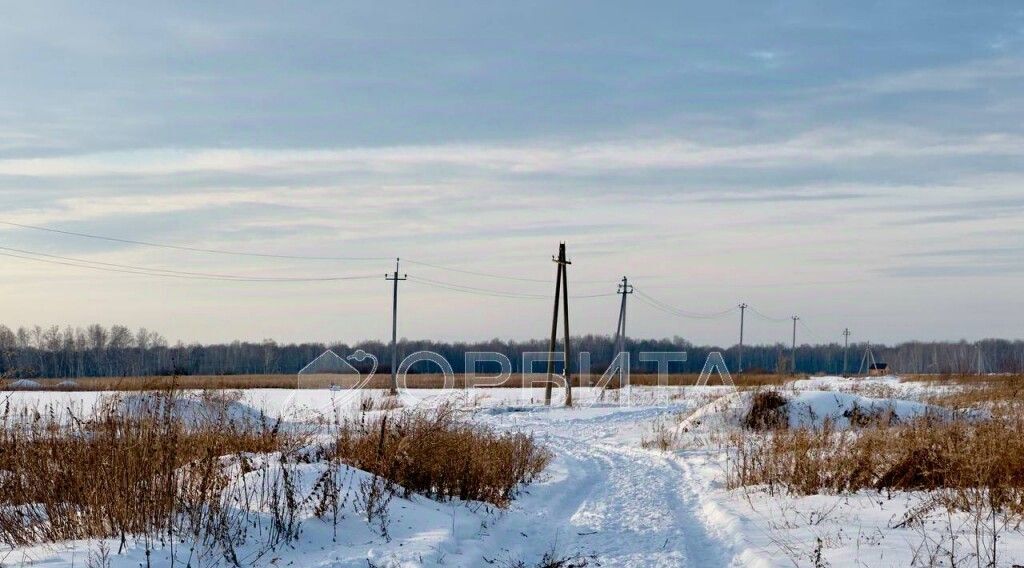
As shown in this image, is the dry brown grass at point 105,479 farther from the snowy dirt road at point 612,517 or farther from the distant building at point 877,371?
the distant building at point 877,371

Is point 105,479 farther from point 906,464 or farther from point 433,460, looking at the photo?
point 906,464

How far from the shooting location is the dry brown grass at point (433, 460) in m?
9.87

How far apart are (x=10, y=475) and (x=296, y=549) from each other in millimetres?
2713

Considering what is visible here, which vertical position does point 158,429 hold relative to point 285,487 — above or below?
above

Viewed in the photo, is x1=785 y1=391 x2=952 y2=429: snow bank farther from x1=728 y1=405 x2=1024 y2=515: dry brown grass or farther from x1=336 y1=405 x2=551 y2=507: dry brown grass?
x1=336 y1=405 x2=551 y2=507: dry brown grass

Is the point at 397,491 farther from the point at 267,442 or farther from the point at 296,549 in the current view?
the point at 267,442

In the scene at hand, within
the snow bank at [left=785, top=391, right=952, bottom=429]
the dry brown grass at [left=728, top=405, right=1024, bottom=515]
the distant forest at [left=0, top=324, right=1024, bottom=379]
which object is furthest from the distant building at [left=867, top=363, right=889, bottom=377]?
the dry brown grass at [left=728, top=405, right=1024, bottom=515]

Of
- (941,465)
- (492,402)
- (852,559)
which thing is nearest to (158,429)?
(852,559)

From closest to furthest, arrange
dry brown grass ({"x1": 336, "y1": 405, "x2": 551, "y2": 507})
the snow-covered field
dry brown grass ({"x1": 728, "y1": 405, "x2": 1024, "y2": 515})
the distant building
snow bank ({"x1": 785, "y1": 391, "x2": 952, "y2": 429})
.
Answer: the snow-covered field → dry brown grass ({"x1": 728, "y1": 405, "x2": 1024, "y2": 515}) → dry brown grass ({"x1": 336, "y1": 405, "x2": 551, "y2": 507}) → snow bank ({"x1": 785, "y1": 391, "x2": 952, "y2": 429}) → the distant building

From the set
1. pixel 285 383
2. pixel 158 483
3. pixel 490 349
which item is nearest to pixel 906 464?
pixel 158 483

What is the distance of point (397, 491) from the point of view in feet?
30.7

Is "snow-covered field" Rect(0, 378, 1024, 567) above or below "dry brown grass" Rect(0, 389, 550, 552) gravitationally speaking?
below

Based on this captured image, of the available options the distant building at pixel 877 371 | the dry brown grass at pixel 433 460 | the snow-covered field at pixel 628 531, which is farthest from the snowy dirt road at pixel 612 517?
the distant building at pixel 877 371

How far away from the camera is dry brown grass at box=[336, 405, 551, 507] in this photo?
987 centimetres
